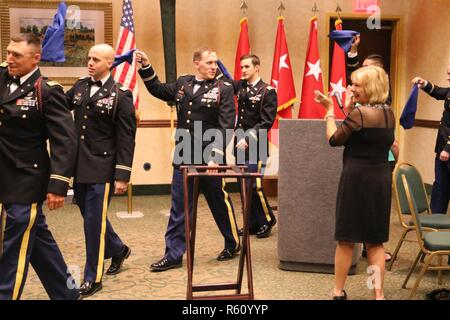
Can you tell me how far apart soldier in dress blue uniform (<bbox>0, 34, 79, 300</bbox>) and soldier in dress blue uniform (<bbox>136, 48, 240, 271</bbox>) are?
127cm

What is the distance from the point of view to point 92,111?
371 cm

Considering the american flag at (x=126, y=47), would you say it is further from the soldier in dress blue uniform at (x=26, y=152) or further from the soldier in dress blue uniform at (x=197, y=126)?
the soldier in dress blue uniform at (x=26, y=152)

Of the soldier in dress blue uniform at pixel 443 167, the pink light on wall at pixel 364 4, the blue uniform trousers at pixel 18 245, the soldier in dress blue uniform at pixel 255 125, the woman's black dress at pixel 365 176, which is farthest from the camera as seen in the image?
the pink light on wall at pixel 364 4

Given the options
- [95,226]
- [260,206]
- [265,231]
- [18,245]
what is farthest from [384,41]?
[18,245]

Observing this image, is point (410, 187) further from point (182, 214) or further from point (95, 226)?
point (95, 226)

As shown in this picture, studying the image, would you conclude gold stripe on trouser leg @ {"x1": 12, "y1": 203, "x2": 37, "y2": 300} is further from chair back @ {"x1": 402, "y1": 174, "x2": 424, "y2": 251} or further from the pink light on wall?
the pink light on wall

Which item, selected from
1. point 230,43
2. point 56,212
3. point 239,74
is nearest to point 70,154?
point 56,212

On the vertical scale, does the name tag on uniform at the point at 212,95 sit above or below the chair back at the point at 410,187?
above

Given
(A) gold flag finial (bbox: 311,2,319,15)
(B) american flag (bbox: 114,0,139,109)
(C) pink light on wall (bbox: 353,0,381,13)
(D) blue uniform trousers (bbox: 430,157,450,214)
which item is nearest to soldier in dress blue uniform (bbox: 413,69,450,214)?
(D) blue uniform trousers (bbox: 430,157,450,214)

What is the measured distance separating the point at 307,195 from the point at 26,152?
1885mm

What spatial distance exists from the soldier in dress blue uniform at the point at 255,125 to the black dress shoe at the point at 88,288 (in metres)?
1.77

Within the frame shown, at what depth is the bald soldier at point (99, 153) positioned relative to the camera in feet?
12.1

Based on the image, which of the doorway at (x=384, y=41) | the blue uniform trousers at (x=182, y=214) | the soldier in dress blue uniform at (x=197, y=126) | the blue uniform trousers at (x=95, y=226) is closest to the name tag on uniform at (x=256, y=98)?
the soldier in dress blue uniform at (x=197, y=126)

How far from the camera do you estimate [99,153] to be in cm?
370
